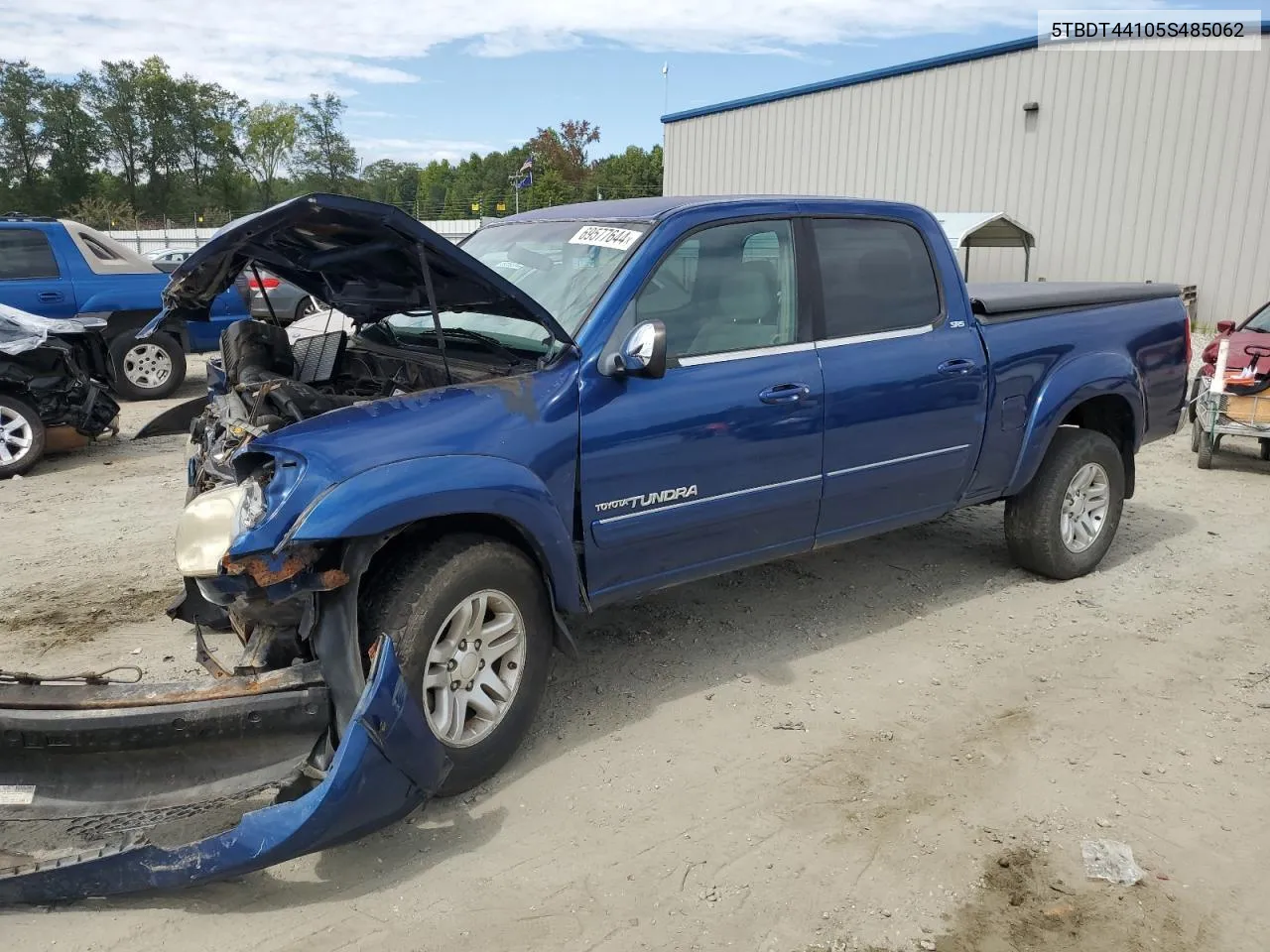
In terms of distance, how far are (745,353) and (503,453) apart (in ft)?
3.89

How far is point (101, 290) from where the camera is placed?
10453 millimetres

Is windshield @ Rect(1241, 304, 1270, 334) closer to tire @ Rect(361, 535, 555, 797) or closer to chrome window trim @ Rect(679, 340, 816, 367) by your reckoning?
chrome window trim @ Rect(679, 340, 816, 367)

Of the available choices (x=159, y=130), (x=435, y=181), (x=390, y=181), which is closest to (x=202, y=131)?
(x=159, y=130)

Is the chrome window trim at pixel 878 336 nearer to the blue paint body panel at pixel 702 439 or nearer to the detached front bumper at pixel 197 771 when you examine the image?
the blue paint body panel at pixel 702 439

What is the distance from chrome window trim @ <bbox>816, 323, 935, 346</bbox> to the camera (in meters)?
4.20

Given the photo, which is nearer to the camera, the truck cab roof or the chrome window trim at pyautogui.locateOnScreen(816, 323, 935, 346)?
the truck cab roof

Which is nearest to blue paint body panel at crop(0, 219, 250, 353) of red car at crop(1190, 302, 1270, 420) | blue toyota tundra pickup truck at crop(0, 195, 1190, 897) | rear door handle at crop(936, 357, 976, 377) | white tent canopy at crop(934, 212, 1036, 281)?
blue toyota tundra pickup truck at crop(0, 195, 1190, 897)

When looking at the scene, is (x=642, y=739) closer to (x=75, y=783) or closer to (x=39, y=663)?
(x=75, y=783)

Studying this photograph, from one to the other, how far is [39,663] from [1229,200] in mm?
18620

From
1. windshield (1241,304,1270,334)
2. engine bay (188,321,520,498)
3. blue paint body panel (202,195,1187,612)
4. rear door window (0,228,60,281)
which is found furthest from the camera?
rear door window (0,228,60,281)

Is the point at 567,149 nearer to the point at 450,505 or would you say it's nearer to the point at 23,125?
the point at 23,125

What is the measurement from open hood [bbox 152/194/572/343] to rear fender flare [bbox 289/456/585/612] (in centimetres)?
60

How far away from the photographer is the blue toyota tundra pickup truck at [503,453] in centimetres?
290

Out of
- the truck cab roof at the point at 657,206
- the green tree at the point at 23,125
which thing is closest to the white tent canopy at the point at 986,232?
the truck cab roof at the point at 657,206
